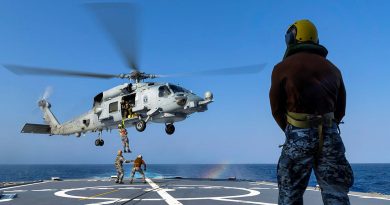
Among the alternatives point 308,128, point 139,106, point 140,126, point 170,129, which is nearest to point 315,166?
point 308,128

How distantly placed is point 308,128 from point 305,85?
390 mm

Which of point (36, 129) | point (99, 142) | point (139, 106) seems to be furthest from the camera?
point (36, 129)

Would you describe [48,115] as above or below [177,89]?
below

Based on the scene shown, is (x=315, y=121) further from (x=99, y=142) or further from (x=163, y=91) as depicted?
(x=99, y=142)

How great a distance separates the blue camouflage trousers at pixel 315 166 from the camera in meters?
3.27

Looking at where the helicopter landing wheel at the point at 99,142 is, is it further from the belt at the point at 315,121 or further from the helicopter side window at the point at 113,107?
the belt at the point at 315,121

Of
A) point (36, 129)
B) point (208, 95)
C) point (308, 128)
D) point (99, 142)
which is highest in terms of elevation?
point (208, 95)

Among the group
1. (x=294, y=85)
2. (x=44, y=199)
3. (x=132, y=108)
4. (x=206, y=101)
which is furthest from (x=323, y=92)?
(x=132, y=108)

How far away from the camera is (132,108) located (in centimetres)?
2259

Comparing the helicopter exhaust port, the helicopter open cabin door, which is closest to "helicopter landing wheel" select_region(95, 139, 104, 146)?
the helicopter open cabin door

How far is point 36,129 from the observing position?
28.2 metres

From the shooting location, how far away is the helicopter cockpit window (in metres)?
21.4

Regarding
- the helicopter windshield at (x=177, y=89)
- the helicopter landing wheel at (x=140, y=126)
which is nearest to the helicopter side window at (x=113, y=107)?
the helicopter landing wheel at (x=140, y=126)

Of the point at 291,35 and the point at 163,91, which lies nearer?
the point at 291,35
